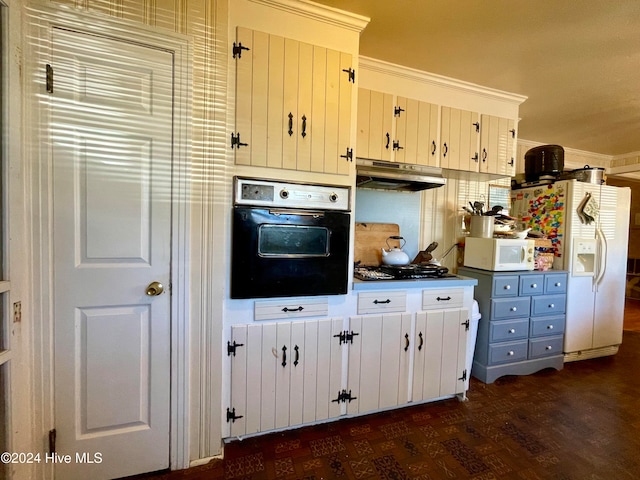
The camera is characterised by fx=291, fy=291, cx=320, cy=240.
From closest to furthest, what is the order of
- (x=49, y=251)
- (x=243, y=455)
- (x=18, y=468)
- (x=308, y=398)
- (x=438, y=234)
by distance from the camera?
(x=18, y=468), (x=49, y=251), (x=243, y=455), (x=308, y=398), (x=438, y=234)

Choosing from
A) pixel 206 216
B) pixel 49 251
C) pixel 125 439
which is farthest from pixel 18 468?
pixel 206 216

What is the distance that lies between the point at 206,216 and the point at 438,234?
2173 mm

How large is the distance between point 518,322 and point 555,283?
54cm

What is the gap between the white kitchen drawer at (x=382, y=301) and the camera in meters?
1.80

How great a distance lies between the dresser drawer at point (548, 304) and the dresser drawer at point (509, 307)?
0.09m

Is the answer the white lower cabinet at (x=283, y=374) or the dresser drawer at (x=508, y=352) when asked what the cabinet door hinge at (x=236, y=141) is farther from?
the dresser drawer at (x=508, y=352)

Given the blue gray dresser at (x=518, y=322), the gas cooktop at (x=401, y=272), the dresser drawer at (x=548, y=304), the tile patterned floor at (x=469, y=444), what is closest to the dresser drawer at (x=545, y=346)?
the blue gray dresser at (x=518, y=322)

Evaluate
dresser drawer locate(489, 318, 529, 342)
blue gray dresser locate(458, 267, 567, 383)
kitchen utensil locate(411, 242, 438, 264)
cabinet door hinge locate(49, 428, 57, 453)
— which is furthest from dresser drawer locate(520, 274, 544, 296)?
cabinet door hinge locate(49, 428, 57, 453)

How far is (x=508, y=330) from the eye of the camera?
2.43 metres

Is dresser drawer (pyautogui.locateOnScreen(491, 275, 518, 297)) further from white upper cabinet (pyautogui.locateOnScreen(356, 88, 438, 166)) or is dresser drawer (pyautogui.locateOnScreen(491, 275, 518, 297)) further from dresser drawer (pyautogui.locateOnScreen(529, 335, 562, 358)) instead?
white upper cabinet (pyautogui.locateOnScreen(356, 88, 438, 166))

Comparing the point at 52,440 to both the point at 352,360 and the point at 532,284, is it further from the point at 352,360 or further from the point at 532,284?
the point at 532,284

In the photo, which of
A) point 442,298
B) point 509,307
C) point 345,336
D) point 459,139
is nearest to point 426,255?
point 442,298

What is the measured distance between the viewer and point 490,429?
183 centimetres

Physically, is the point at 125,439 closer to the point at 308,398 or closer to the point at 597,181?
the point at 308,398
